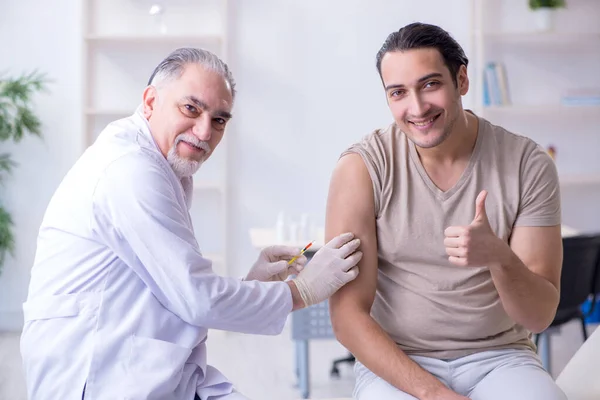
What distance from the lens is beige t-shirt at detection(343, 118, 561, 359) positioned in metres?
1.79

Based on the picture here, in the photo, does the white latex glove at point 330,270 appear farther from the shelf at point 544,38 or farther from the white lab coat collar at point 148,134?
the shelf at point 544,38

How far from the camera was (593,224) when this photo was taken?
500 centimetres

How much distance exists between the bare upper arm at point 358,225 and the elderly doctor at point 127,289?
0.54ft

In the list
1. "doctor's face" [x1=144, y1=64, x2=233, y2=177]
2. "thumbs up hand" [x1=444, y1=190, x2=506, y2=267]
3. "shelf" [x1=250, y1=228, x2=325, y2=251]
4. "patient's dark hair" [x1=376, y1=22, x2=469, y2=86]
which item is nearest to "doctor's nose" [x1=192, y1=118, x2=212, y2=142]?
"doctor's face" [x1=144, y1=64, x2=233, y2=177]

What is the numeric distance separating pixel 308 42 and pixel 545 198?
3127 millimetres

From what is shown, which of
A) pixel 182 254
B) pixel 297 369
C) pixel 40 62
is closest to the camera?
pixel 182 254

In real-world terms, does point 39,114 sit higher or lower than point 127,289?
higher

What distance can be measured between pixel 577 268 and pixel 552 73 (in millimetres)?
2016

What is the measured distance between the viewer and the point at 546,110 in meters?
4.72

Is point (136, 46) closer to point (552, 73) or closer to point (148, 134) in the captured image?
point (552, 73)

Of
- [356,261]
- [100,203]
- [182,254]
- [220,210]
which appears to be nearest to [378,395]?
[356,261]

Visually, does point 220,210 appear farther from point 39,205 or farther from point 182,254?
point 182,254

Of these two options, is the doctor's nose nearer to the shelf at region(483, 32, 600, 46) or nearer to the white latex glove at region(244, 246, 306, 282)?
the white latex glove at region(244, 246, 306, 282)

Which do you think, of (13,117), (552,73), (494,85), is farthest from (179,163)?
(552,73)
